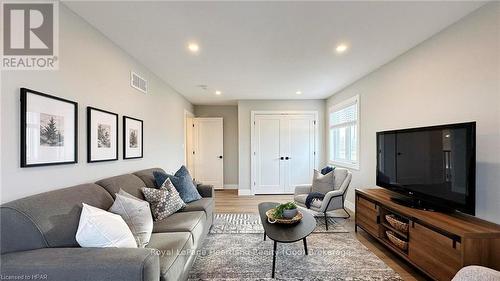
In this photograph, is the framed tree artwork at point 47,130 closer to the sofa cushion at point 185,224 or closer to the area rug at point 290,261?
the sofa cushion at point 185,224

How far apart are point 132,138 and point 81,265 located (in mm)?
1933

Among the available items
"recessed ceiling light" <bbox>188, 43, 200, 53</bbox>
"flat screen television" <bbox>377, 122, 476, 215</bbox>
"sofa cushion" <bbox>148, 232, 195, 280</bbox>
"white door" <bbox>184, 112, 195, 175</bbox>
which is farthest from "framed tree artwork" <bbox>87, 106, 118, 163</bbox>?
"white door" <bbox>184, 112, 195, 175</bbox>

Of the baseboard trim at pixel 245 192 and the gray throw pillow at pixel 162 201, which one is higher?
the gray throw pillow at pixel 162 201

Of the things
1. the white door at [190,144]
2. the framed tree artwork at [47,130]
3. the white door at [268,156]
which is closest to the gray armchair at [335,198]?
the white door at [268,156]

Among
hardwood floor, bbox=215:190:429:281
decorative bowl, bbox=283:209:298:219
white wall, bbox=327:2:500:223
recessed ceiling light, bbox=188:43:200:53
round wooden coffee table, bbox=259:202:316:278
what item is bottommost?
hardwood floor, bbox=215:190:429:281

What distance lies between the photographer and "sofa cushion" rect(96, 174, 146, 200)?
2104 mm

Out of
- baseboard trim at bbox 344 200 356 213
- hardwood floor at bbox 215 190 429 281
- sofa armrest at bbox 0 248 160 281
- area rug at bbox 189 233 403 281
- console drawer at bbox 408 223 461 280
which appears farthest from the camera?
baseboard trim at bbox 344 200 356 213

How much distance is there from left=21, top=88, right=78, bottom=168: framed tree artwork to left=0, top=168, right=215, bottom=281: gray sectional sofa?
0.27m

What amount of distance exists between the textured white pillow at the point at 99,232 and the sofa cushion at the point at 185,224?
66 cm

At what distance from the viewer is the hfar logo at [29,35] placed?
146 centimetres

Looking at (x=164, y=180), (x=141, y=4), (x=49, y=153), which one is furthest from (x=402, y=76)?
(x=49, y=153)

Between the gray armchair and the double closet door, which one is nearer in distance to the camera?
the gray armchair

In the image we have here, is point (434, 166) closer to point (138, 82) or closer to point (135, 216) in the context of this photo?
point (135, 216)

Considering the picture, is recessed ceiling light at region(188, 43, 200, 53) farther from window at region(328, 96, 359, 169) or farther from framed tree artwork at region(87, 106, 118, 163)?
window at region(328, 96, 359, 169)
